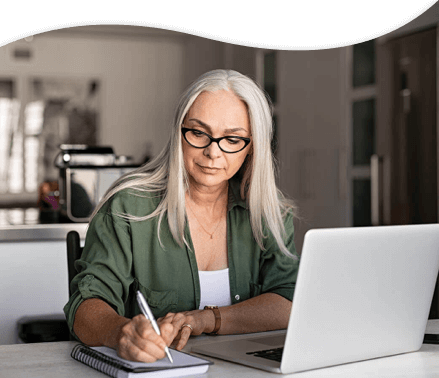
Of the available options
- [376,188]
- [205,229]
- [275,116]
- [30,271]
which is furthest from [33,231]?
[275,116]

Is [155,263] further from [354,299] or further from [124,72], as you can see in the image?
[124,72]

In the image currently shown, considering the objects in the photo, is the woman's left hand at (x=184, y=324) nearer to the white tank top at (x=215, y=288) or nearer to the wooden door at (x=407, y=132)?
→ the white tank top at (x=215, y=288)

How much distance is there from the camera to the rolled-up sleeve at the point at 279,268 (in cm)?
154

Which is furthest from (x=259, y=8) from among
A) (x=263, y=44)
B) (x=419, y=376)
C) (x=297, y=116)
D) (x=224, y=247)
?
(x=297, y=116)

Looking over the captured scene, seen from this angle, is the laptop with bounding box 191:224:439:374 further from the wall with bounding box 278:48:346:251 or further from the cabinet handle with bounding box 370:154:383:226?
the wall with bounding box 278:48:346:251

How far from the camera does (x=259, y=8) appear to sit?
1.59 ft

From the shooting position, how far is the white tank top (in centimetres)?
153

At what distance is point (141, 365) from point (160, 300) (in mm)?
569

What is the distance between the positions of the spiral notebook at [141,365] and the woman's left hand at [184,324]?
0.41 feet

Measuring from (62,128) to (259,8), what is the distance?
7.00 m

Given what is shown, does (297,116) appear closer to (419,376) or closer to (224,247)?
(224,247)

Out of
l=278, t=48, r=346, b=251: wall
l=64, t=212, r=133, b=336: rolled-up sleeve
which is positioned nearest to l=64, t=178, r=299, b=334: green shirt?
l=64, t=212, r=133, b=336: rolled-up sleeve

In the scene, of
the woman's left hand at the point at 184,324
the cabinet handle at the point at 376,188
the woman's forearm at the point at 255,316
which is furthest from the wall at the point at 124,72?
the woman's left hand at the point at 184,324

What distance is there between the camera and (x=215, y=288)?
1.54m
